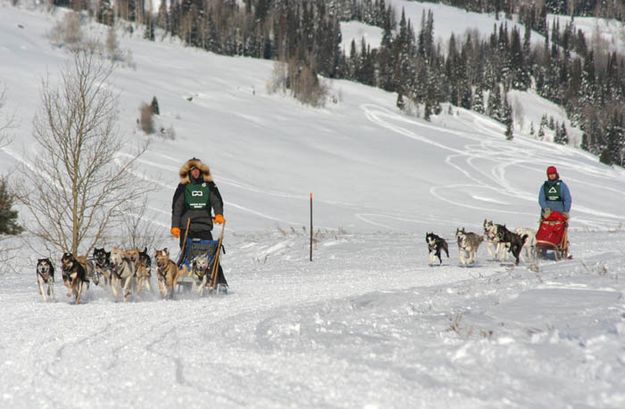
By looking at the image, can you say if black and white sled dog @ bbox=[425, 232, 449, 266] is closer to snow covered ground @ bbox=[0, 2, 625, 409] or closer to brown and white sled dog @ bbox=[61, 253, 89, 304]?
snow covered ground @ bbox=[0, 2, 625, 409]

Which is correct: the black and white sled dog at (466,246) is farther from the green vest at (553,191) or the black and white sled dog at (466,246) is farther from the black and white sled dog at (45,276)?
the black and white sled dog at (45,276)

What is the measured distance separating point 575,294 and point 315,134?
64.8 m

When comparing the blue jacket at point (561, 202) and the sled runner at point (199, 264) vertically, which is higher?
the blue jacket at point (561, 202)

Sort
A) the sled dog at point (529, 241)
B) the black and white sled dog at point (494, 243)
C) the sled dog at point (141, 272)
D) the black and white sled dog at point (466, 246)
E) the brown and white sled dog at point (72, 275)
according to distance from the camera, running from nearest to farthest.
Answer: the brown and white sled dog at point (72, 275) < the sled dog at point (141, 272) < the black and white sled dog at point (466, 246) < the black and white sled dog at point (494, 243) < the sled dog at point (529, 241)

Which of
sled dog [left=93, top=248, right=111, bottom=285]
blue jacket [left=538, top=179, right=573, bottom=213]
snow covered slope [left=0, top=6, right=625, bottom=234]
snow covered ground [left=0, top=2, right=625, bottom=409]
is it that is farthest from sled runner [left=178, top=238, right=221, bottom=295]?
snow covered slope [left=0, top=6, right=625, bottom=234]

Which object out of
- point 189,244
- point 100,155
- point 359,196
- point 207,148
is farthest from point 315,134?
point 189,244

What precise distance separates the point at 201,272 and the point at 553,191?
29.2 ft

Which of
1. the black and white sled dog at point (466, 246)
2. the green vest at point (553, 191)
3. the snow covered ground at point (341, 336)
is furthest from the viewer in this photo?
the green vest at point (553, 191)

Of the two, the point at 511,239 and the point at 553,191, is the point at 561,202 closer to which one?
the point at 553,191

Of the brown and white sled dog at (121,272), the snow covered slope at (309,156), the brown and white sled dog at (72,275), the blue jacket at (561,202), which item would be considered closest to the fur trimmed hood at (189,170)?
the brown and white sled dog at (121,272)

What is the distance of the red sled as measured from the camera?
46.2 feet

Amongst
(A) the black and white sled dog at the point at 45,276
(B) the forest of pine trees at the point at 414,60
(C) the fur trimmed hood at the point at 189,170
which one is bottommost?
(A) the black and white sled dog at the point at 45,276

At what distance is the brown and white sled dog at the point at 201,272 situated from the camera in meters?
9.75

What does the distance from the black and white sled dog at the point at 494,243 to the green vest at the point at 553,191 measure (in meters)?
1.41
